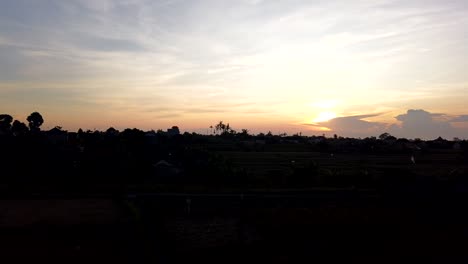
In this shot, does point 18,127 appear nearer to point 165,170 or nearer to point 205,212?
point 165,170

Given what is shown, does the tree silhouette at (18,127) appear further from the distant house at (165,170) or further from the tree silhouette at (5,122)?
the distant house at (165,170)

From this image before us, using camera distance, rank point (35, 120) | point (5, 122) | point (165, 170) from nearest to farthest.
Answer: point (165, 170) < point (5, 122) < point (35, 120)

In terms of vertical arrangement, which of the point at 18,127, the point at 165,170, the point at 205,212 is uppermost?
the point at 18,127

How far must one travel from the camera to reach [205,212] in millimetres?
21688

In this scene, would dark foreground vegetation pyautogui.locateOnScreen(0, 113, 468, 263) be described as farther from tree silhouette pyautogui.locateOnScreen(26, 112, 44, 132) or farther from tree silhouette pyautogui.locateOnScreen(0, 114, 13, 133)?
tree silhouette pyautogui.locateOnScreen(26, 112, 44, 132)

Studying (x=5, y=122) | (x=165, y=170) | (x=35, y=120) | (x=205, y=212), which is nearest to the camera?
(x=205, y=212)

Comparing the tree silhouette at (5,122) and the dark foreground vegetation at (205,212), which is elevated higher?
the tree silhouette at (5,122)

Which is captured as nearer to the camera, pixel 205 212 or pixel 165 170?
pixel 205 212

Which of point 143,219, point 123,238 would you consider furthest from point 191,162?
point 123,238

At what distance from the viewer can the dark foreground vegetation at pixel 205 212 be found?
14.8 m

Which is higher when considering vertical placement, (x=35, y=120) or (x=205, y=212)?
(x=35, y=120)

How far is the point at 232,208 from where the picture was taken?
22766 mm

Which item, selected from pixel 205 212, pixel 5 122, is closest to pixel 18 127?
pixel 5 122

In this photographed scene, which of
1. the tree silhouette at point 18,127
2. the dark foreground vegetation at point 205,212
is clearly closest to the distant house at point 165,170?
the dark foreground vegetation at point 205,212
